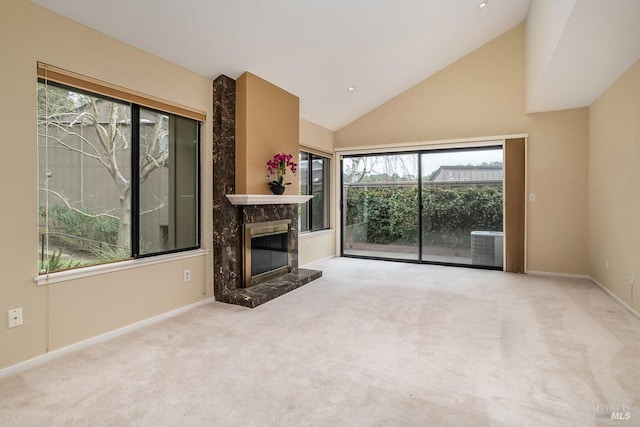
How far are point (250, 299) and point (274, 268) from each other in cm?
97

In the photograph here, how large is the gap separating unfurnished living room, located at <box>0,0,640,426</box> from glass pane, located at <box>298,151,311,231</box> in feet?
0.26

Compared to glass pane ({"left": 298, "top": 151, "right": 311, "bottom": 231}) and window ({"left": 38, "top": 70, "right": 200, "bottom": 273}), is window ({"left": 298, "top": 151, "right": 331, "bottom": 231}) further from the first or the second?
window ({"left": 38, "top": 70, "right": 200, "bottom": 273})

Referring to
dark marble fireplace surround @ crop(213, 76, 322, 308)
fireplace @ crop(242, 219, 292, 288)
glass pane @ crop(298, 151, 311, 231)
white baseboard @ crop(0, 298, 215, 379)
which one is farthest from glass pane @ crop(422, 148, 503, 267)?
white baseboard @ crop(0, 298, 215, 379)

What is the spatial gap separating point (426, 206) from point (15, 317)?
535 cm

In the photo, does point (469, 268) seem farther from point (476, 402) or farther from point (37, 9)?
point (37, 9)

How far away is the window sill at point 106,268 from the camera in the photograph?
7.88 feet

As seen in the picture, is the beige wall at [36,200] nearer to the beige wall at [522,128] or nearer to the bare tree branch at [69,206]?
the bare tree branch at [69,206]

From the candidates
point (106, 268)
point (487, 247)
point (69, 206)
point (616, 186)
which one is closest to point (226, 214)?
point (106, 268)

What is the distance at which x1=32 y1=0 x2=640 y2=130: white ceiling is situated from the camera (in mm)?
2770

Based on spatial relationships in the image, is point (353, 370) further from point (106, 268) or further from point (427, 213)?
point (427, 213)

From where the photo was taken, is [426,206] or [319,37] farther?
[426,206]

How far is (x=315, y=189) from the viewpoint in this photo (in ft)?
19.9

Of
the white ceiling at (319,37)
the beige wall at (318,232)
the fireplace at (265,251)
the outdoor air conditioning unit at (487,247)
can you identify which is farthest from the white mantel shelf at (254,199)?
the outdoor air conditioning unit at (487,247)

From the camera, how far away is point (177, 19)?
2838 millimetres
